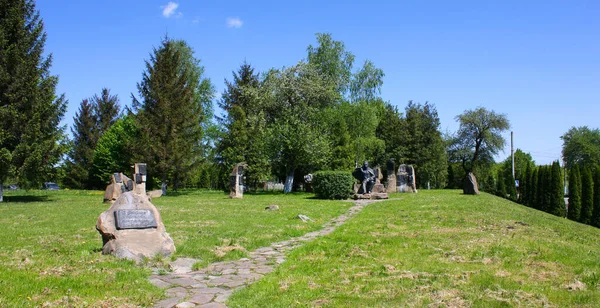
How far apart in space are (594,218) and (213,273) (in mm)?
27949

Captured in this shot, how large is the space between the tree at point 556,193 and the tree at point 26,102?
31898 millimetres

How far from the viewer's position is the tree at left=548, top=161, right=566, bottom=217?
28.4m

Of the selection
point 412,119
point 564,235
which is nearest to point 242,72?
point 412,119

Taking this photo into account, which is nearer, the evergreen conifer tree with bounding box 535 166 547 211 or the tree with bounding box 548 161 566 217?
the tree with bounding box 548 161 566 217

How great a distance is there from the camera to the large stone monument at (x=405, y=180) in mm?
29594

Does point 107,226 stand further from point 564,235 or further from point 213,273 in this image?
point 564,235

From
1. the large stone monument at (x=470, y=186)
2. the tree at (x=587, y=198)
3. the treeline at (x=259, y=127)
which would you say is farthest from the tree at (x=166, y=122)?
the tree at (x=587, y=198)

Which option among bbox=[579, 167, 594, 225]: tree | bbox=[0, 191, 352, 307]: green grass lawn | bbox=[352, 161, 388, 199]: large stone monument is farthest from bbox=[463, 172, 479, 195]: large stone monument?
bbox=[0, 191, 352, 307]: green grass lawn

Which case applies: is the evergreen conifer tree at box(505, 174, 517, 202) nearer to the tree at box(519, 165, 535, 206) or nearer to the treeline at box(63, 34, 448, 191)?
the tree at box(519, 165, 535, 206)

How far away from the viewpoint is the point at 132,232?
7688mm

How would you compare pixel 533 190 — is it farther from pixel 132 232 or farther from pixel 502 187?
pixel 132 232

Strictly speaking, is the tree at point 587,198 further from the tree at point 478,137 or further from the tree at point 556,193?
the tree at point 478,137

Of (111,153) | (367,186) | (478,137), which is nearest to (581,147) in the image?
(478,137)

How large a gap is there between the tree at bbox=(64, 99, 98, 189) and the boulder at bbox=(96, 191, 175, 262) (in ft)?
136
